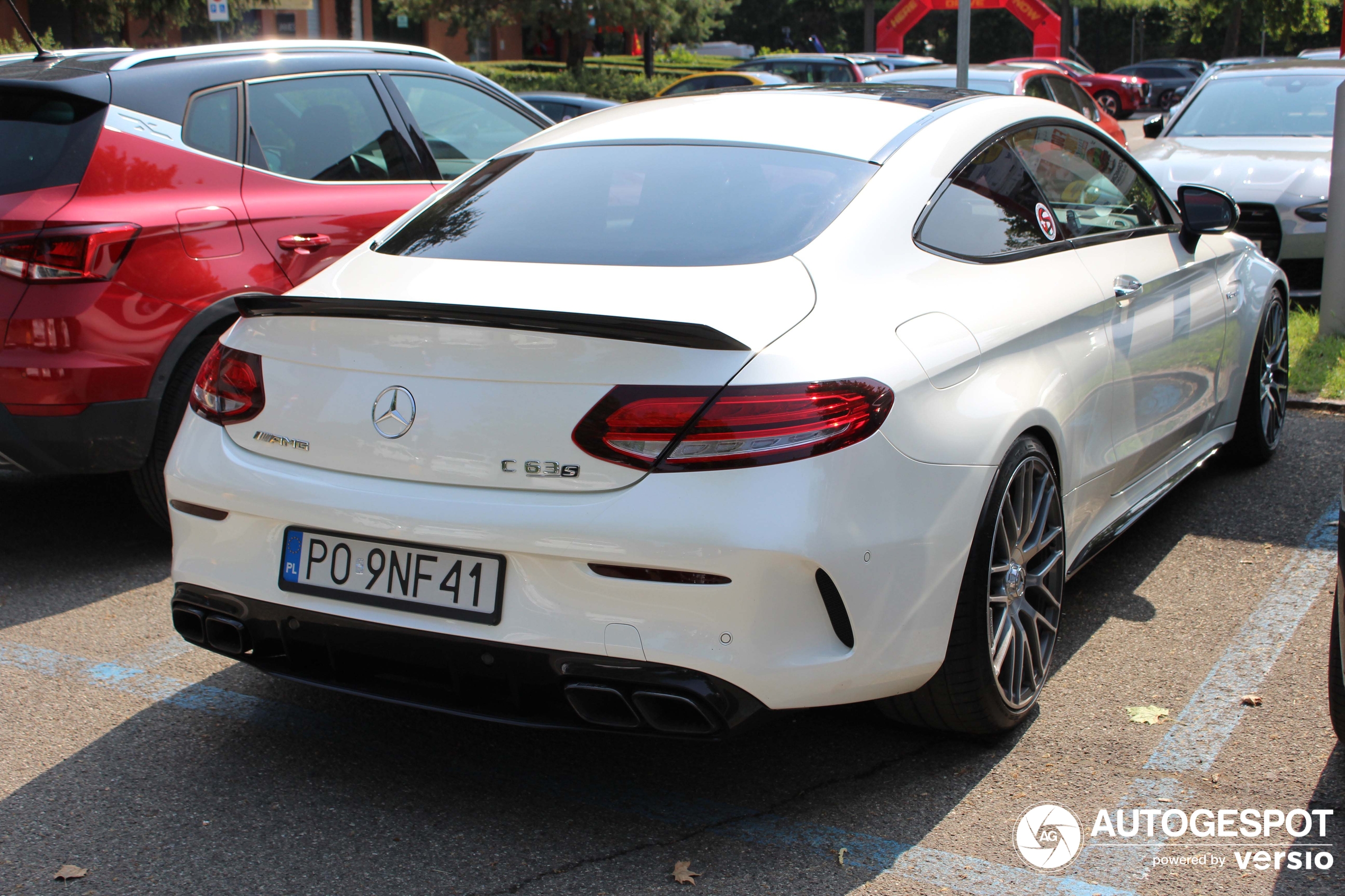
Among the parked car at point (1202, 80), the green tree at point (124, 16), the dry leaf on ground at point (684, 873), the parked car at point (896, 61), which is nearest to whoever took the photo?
the dry leaf on ground at point (684, 873)

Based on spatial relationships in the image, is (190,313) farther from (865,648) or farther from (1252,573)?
(1252,573)

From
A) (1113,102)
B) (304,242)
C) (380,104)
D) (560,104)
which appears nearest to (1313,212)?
(380,104)

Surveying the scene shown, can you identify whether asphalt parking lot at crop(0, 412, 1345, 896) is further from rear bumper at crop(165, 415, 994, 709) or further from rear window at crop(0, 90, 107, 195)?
rear window at crop(0, 90, 107, 195)

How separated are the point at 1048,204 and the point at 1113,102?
34202 mm

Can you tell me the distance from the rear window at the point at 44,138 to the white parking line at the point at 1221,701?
373cm

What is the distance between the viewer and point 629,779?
3.10 m

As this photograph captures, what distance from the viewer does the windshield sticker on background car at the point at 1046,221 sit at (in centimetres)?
367

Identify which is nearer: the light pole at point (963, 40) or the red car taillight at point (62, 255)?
the red car taillight at point (62, 255)

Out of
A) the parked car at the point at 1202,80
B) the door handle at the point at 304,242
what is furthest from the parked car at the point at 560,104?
the door handle at the point at 304,242

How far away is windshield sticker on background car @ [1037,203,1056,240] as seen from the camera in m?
3.67

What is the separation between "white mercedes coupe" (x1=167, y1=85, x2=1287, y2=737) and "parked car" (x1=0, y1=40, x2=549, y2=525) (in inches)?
49.4

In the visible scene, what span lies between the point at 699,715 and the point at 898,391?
0.79 metres

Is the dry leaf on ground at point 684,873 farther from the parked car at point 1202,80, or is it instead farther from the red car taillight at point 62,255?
the parked car at point 1202,80

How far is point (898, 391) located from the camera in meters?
2.72
